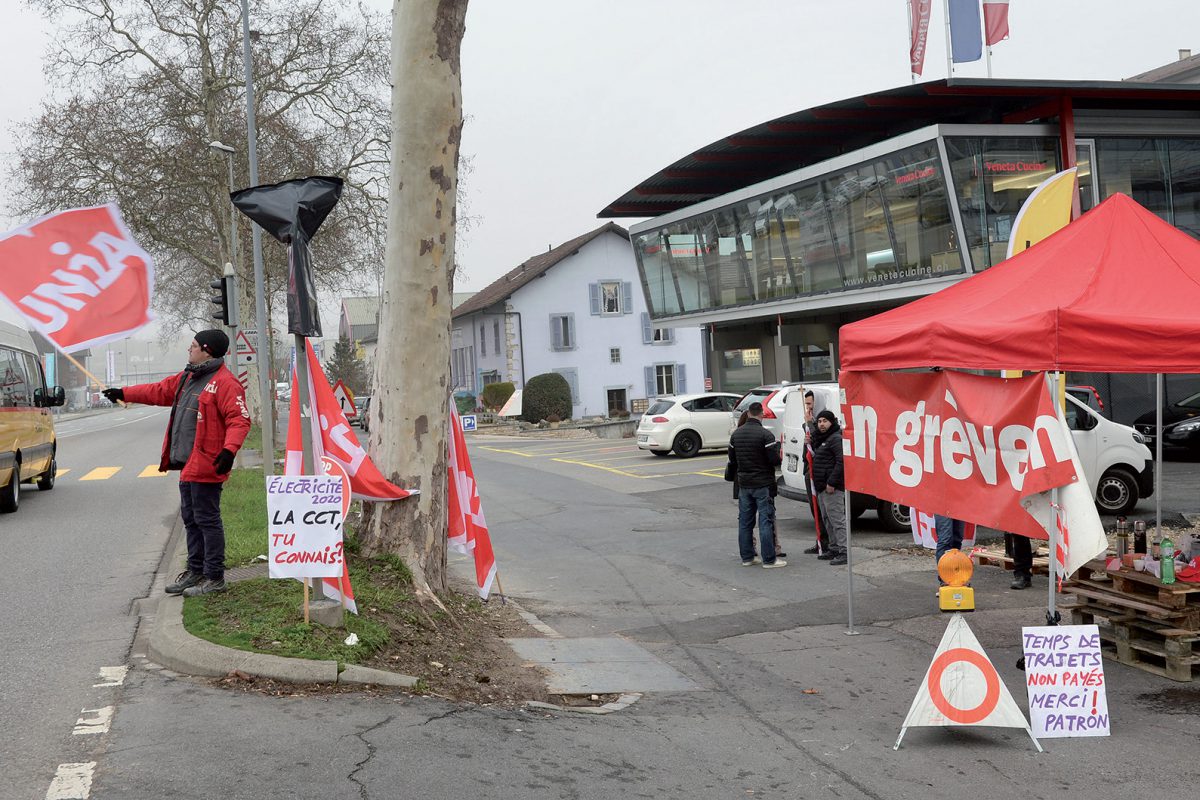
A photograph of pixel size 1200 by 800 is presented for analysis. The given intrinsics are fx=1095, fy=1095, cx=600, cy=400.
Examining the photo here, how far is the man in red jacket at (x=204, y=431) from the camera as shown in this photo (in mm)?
7883

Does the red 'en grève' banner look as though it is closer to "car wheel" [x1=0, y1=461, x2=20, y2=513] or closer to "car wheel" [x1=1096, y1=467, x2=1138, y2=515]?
"car wheel" [x1=1096, y1=467, x2=1138, y2=515]

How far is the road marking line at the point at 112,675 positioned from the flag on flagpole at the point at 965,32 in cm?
2557

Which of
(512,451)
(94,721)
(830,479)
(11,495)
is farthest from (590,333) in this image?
(94,721)

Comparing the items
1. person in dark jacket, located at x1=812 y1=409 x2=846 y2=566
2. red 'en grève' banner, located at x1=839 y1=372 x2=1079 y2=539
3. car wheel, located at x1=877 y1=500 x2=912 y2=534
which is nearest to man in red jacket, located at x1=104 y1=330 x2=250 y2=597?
red 'en grève' banner, located at x1=839 y1=372 x2=1079 y2=539

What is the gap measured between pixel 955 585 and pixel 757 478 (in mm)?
5587

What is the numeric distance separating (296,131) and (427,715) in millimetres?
33429

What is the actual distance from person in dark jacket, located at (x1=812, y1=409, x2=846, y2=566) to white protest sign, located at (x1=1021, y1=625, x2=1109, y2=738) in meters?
6.01

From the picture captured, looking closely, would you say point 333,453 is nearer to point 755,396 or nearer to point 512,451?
point 755,396

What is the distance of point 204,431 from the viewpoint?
25.9 feet

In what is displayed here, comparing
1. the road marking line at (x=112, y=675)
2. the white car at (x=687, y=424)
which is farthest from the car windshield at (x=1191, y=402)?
the road marking line at (x=112, y=675)

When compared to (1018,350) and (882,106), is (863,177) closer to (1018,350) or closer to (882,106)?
(882,106)

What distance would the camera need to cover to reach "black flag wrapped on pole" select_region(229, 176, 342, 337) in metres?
7.05

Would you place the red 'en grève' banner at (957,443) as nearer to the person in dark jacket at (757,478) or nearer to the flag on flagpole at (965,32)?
the person in dark jacket at (757,478)

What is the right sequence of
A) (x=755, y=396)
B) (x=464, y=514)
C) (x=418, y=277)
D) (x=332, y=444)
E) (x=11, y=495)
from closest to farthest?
1. (x=332, y=444)
2. (x=418, y=277)
3. (x=464, y=514)
4. (x=11, y=495)
5. (x=755, y=396)
